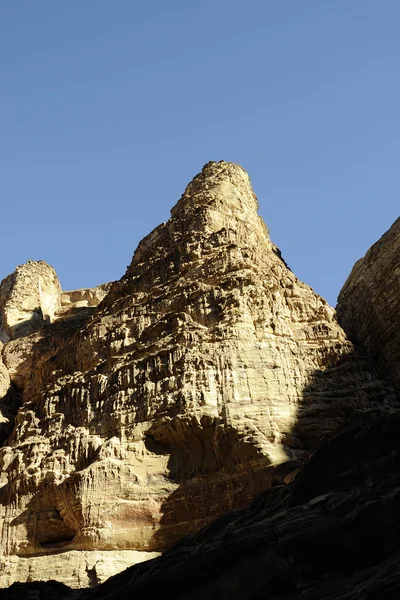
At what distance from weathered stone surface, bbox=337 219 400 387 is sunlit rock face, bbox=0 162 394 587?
463cm

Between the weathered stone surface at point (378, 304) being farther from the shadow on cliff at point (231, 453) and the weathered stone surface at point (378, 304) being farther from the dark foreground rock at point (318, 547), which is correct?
the dark foreground rock at point (318, 547)

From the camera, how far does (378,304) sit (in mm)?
43156

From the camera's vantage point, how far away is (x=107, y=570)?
27266 millimetres

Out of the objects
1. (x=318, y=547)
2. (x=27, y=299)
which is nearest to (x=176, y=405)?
(x=318, y=547)

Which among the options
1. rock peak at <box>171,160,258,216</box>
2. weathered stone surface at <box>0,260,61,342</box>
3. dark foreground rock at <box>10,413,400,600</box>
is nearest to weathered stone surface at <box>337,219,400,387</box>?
rock peak at <box>171,160,258,216</box>

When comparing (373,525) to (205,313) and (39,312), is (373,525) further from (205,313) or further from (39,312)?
(39,312)

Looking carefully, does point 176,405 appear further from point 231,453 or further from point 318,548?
point 318,548

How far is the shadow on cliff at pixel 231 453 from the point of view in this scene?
28047 mm

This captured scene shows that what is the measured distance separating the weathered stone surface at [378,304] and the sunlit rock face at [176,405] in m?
4.63

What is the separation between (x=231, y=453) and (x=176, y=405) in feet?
10.1

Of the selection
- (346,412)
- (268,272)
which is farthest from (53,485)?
(268,272)

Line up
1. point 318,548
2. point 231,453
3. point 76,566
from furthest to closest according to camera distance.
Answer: point 231,453, point 76,566, point 318,548

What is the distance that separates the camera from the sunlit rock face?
28547 millimetres

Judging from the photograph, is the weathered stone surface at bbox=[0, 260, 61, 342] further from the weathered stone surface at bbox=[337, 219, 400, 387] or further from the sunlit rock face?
the weathered stone surface at bbox=[337, 219, 400, 387]
